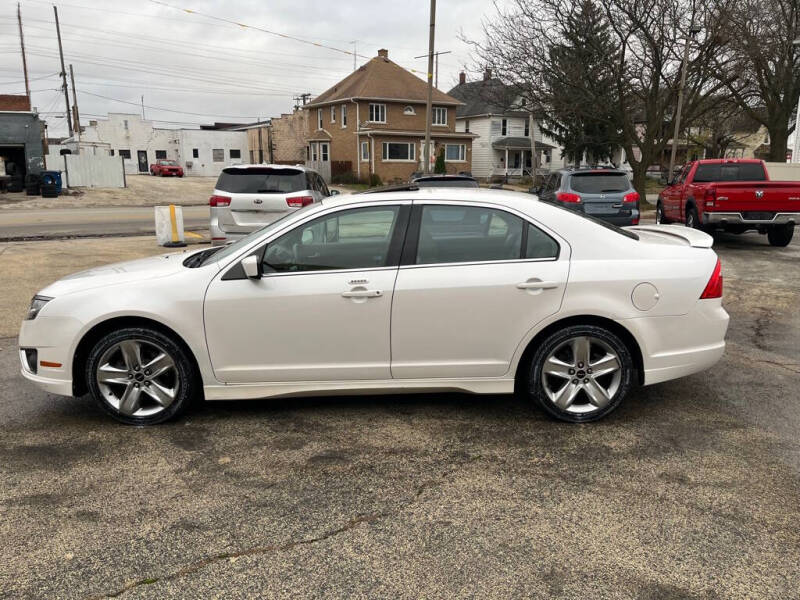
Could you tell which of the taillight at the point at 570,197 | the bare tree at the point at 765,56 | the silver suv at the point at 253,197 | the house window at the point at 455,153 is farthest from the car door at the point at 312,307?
the house window at the point at 455,153

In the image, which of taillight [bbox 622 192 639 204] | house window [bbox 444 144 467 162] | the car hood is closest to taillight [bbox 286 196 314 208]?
the car hood

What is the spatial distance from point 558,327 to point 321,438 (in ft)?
5.68

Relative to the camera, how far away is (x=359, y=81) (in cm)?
4791

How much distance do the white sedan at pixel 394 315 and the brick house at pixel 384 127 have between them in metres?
40.8

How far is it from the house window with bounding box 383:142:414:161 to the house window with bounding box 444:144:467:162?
3.11 meters

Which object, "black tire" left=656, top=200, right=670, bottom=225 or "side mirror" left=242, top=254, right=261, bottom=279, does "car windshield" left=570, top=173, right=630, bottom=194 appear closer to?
"black tire" left=656, top=200, right=670, bottom=225

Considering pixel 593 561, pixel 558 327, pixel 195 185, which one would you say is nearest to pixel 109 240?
pixel 558 327

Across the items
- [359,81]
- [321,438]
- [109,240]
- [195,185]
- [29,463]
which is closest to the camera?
[29,463]

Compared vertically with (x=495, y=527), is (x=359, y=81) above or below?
above

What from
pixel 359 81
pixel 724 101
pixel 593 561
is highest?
pixel 359 81

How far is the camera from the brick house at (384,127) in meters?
45.3

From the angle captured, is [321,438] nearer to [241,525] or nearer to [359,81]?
[241,525]

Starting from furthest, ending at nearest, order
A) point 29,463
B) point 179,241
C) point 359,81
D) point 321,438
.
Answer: point 359,81 < point 179,241 < point 321,438 < point 29,463

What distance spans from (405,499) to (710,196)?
11420mm
